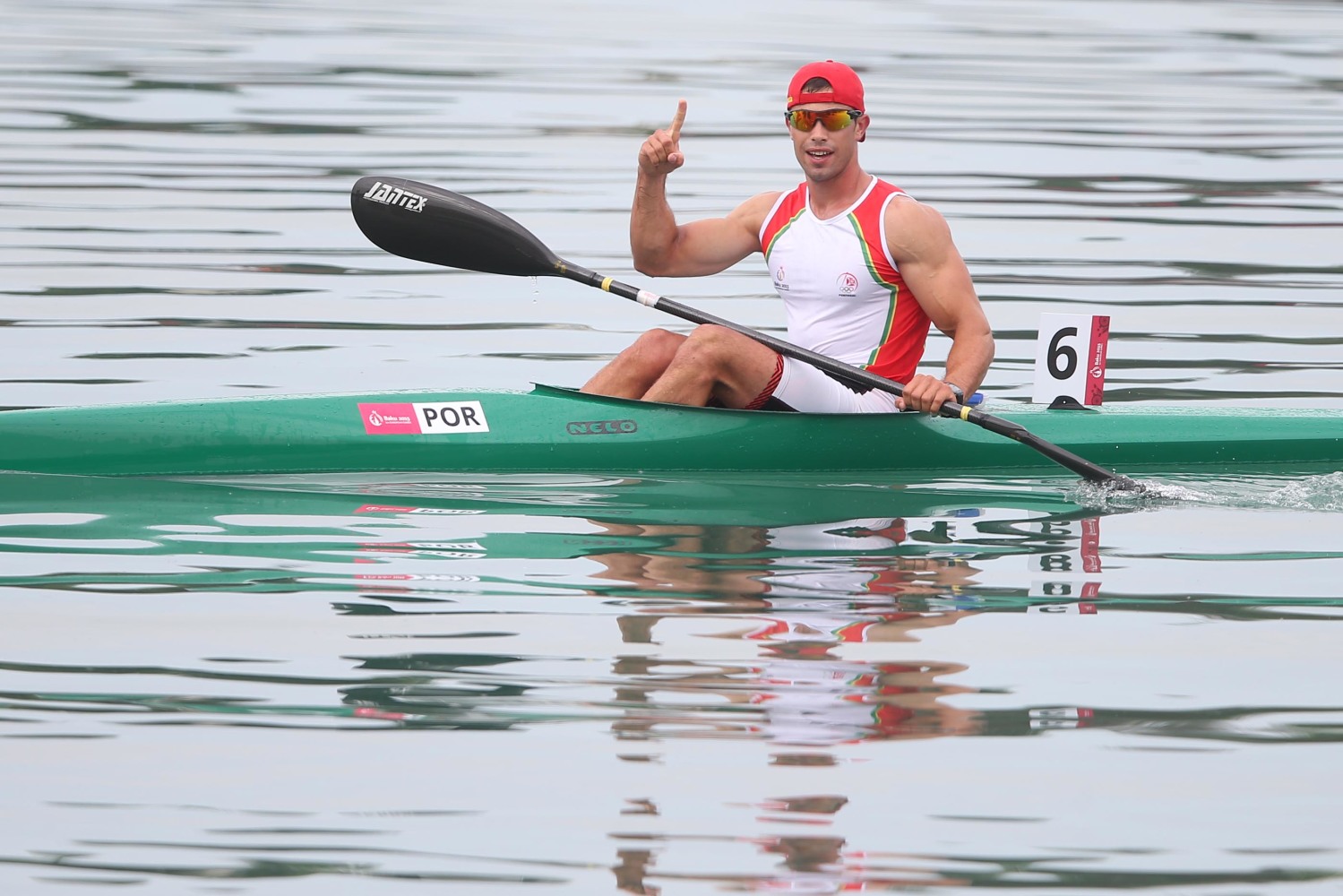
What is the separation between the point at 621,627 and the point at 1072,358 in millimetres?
2666

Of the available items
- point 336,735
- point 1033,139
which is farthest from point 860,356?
point 1033,139

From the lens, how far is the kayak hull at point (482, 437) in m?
6.66

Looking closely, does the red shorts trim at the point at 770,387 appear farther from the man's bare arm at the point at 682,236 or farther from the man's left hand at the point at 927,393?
the man's left hand at the point at 927,393

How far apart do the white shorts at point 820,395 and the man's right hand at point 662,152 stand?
785 millimetres

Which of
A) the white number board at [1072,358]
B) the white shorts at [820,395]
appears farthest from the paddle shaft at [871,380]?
the white number board at [1072,358]

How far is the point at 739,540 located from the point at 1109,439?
170 centimetres

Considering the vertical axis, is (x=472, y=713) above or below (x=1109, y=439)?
below

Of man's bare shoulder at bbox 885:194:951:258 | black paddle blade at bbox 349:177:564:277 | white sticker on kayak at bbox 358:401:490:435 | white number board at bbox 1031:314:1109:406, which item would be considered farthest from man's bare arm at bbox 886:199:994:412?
white sticker on kayak at bbox 358:401:490:435

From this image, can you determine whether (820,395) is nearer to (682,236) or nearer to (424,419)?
(682,236)

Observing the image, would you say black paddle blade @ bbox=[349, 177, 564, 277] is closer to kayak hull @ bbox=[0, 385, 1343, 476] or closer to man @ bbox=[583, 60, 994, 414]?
man @ bbox=[583, 60, 994, 414]

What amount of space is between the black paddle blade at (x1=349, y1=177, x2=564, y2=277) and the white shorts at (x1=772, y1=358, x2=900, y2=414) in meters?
0.94

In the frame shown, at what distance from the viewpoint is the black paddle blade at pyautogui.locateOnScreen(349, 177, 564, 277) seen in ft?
23.6

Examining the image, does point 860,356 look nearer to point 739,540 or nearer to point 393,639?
point 739,540

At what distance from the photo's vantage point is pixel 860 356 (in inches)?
267
